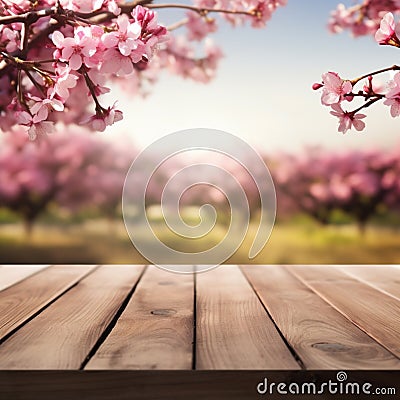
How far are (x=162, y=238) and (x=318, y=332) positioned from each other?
346 centimetres

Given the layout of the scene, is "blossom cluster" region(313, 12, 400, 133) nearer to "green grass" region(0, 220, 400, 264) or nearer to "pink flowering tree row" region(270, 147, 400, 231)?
"pink flowering tree row" region(270, 147, 400, 231)

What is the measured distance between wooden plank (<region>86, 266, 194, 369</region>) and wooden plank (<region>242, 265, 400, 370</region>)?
0.51ft

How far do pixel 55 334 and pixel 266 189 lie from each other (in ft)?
12.1

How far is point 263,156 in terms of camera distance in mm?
4211

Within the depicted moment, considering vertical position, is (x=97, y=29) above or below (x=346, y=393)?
above

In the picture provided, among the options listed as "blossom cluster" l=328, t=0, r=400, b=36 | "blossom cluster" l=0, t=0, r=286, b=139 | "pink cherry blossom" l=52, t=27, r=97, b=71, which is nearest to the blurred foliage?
"blossom cluster" l=328, t=0, r=400, b=36

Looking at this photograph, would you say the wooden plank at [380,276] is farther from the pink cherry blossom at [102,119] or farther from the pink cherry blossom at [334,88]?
A: the pink cherry blossom at [102,119]

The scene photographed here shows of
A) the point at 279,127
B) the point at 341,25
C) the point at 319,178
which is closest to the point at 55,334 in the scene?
the point at 341,25

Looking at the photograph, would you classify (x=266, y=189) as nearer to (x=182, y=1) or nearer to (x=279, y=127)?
(x=279, y=127)

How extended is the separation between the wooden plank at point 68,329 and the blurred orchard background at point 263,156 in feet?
8.98

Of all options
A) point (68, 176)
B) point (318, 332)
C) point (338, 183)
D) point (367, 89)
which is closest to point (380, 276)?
point (318, 332)

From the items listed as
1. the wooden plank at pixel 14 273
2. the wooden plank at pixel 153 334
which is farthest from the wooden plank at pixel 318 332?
the wooden plank at pixel 14 273

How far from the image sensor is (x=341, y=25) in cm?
232
